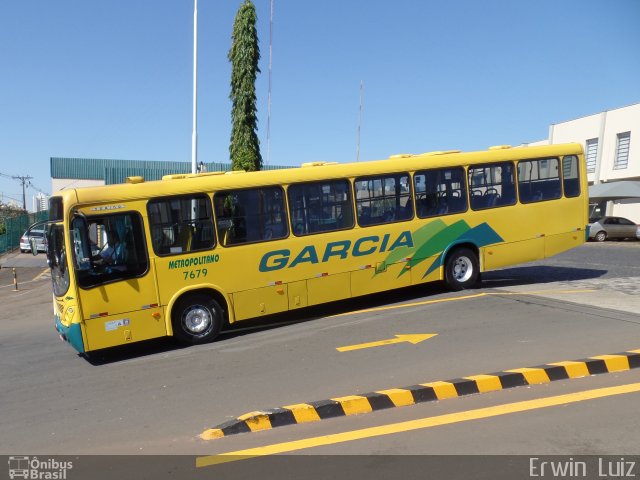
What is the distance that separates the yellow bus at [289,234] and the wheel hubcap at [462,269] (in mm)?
24

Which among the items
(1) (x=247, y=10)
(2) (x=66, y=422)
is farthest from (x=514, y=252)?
(1) (x=247, y=10)

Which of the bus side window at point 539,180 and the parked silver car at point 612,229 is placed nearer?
the bus side window at point 539,180

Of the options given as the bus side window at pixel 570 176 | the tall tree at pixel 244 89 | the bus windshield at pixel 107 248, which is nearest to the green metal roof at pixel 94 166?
the tall tree at pixel 244 89

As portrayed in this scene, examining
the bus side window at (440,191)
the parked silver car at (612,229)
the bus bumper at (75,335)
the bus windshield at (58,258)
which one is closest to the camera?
the bus bumper at (75,335)

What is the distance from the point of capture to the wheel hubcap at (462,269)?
1241cm

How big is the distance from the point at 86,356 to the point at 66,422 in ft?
11.3

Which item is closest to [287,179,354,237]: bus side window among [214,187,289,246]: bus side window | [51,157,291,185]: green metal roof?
[214,187,289,246]: bus side window

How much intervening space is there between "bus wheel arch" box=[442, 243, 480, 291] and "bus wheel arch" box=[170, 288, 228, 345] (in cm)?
501

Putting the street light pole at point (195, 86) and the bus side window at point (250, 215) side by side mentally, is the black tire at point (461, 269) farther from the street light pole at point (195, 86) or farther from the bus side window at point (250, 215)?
the street light pole at point (195, 86)

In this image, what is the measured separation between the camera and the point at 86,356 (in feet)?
31.9

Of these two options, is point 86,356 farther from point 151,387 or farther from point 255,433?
point 255,433

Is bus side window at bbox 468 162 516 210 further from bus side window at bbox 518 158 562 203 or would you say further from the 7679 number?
the 7679 number

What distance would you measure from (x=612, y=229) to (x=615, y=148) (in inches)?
321

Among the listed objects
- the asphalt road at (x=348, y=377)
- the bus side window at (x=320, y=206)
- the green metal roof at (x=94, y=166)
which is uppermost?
the green metal roof at (x=94, y=166)
